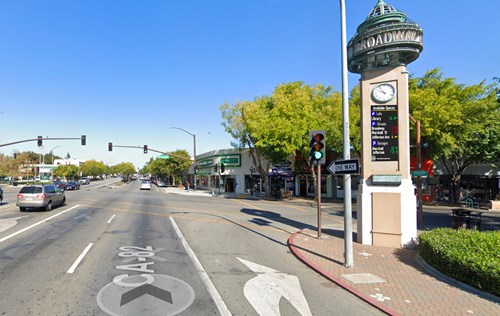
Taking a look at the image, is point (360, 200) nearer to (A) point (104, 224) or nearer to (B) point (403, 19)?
(B) point (403, 19)

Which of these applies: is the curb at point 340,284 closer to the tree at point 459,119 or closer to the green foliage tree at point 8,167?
the tree at point 459,119

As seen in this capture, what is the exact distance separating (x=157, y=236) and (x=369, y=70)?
966 centimetres

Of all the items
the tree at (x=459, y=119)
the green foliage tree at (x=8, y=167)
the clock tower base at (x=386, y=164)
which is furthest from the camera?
the green foliage tree at (x=8, y=167)

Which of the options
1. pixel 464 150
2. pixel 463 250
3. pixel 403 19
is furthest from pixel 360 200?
pixel 464 150

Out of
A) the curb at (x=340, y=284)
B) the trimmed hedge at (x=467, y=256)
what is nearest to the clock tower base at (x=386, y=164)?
the trimmed hedge at (x=467, y=256)

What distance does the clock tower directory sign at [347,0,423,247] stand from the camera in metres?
9.74

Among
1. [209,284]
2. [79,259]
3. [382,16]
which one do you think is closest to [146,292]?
[209,284]

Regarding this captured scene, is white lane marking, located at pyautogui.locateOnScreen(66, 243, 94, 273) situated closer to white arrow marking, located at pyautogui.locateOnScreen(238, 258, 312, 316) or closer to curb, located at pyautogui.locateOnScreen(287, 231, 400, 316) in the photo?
white arrow marking, located at pyautogui.locateOnScreen(238, 258, 312, 316)

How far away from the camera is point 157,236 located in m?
11.5

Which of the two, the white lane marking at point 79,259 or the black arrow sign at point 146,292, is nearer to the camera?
the black arrow sign at point 146,292

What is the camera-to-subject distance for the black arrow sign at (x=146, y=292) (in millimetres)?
5543

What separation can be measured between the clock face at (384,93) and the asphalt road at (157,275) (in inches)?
233

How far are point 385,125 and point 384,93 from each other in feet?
3.53

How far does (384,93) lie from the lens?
1032 centimetres
